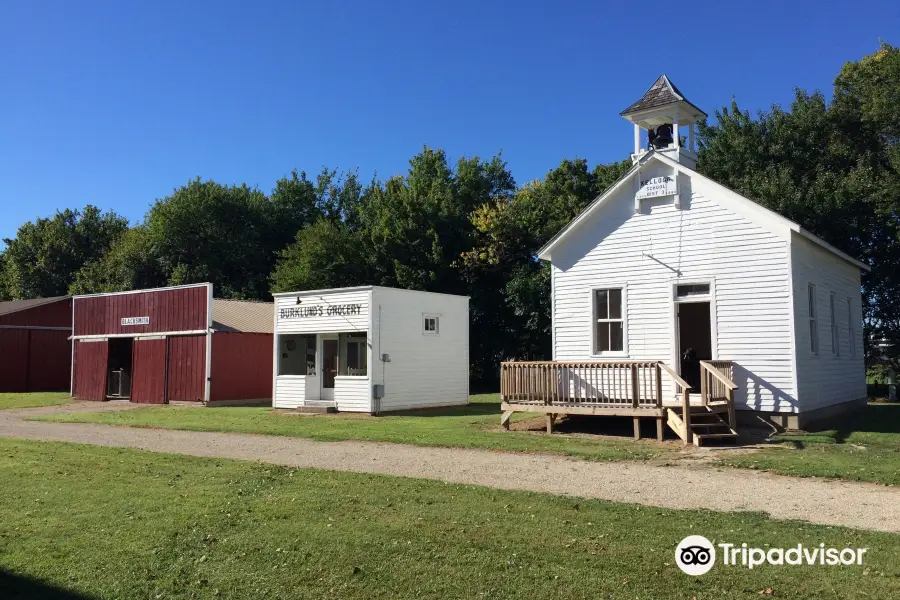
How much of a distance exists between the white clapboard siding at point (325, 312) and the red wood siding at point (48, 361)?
22.5 meters

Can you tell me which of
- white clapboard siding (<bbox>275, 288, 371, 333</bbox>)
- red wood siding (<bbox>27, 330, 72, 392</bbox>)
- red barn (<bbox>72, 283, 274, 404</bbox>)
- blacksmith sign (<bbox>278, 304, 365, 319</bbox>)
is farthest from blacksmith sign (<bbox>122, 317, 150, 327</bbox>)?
red wood siding (<bbox>27, 330, 72, 392</bbox>)

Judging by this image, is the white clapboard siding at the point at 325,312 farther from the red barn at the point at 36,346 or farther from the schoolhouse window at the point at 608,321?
the red barn at the point at 36,346

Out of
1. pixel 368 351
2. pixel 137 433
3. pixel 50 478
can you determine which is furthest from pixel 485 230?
pixel 50 478

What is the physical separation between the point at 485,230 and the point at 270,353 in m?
13.4

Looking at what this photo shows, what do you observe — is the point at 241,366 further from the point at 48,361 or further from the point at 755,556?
the point at 755,556

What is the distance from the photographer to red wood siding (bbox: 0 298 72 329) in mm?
40312

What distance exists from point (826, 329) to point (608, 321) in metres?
5.62

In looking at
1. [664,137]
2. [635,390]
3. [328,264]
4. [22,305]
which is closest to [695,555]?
[635,390]

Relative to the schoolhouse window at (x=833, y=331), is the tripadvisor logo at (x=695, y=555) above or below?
below

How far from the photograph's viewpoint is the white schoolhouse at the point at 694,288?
50.4 feet

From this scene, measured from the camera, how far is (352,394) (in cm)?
2322

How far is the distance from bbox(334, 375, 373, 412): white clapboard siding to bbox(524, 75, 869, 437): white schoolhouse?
24.2 ft

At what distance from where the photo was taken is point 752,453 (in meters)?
12.6

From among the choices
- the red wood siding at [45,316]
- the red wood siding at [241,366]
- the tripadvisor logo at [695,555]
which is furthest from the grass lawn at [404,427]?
the red wood siding at [45,316]
